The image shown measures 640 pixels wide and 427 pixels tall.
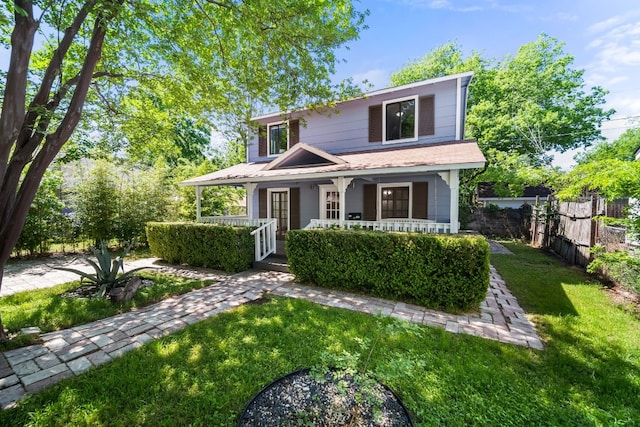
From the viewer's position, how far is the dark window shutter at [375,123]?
8711mm

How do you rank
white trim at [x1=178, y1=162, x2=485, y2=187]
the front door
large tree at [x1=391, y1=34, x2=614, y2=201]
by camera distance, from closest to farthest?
white trim at [x1=178, y1=162, x2=485, y2=187] → the front door → large tree at [x1=391, y1=34, x2=614, y2=201]

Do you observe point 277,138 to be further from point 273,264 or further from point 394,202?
point 273,264

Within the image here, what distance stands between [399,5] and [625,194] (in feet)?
21.3

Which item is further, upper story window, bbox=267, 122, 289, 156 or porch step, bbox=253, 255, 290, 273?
upper story window, bbox=267, 122, 289, 156

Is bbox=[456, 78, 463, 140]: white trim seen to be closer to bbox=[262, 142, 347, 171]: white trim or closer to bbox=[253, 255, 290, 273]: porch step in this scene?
bbox=[262, 142, 347, 171]: white trim

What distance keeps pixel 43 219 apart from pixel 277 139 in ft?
27.9

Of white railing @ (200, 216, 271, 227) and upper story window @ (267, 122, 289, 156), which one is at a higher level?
upper story window @ (267, 122, 289, 156)

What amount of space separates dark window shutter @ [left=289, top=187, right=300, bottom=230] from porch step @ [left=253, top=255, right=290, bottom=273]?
2692 millimetres

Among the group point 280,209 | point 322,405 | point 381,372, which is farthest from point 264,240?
point 381,372

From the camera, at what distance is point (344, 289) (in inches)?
217

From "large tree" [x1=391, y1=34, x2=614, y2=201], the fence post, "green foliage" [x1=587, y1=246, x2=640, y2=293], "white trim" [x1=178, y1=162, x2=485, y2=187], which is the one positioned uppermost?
"large tree" [x1=391, y1=34, x2=614, y2=201]

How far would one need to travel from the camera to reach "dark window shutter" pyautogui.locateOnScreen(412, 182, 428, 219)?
25.6 ft

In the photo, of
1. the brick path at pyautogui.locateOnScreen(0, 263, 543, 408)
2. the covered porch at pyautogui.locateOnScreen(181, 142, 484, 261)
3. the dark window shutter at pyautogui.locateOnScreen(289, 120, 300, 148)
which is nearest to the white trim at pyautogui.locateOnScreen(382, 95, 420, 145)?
the covered porch at pyautogui.locateOnScreen(181, 142, 484, 261)

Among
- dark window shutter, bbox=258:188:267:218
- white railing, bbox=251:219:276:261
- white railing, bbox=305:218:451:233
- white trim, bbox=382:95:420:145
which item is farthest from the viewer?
dark window shutter, bbox=258:188:267:218
